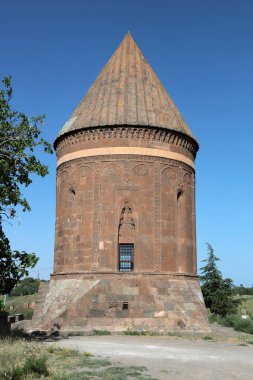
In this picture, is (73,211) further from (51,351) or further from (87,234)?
(51,351)

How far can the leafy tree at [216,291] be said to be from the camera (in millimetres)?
27516

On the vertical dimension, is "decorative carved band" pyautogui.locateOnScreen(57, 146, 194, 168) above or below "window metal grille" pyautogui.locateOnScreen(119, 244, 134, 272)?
above

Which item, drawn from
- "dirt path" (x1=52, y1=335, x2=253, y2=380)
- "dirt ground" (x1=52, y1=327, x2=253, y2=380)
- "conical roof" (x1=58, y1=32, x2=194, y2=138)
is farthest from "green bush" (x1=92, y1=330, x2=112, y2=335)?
"conical roof" (x1=58, y1=32, x2=194, y2=138)

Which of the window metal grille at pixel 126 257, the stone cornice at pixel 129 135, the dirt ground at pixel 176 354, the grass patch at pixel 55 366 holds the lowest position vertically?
the dirt ground at pixel 176 354

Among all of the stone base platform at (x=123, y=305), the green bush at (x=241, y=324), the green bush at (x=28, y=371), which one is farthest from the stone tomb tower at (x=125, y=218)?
the green bush at (x=28, y=371)

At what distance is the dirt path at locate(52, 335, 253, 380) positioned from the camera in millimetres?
9195

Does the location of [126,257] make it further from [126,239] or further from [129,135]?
[129,135]

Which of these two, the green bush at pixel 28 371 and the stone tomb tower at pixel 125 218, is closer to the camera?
the green bush at pixel 28 371

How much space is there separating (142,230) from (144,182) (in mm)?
2099

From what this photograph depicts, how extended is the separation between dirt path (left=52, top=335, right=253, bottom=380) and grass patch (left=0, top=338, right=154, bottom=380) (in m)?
0.53

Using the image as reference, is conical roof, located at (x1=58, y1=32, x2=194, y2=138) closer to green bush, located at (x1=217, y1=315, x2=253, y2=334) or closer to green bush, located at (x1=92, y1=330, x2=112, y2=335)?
green bush, located at (x1=92, y1=330, x2=112, y2=335)

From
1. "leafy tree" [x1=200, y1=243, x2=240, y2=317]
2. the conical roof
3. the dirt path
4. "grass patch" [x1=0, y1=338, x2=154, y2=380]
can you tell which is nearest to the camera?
"grass patch" [x1=0, y1=338, x2=154, y2=380]

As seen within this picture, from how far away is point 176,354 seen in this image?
38.1 ft

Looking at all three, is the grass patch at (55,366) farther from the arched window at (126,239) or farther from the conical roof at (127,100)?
the conical roof at (127,100)
